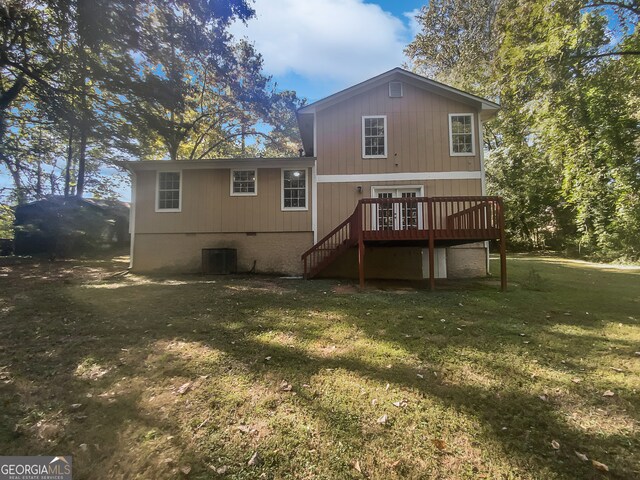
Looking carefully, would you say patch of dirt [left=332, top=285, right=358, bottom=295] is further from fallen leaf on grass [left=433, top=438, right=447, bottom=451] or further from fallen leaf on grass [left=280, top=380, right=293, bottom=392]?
fallen leaf on grass [left=433, top=438, right=447, bottom=451]

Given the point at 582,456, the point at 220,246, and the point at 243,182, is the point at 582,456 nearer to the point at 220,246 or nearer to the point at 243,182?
the point at 220,246

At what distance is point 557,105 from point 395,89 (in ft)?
27.5

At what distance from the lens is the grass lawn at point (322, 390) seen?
2.18 meters

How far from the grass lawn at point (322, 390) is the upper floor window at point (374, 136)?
615 cm

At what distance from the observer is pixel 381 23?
13758 millimetres

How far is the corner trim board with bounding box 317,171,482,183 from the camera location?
9883 millimetres

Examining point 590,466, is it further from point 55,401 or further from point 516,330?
point 55,401

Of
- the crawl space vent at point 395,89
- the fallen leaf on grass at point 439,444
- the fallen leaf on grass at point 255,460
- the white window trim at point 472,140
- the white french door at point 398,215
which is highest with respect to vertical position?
the crawl space vent at point 395,89

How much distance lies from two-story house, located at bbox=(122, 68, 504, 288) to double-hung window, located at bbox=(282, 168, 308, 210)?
34mm

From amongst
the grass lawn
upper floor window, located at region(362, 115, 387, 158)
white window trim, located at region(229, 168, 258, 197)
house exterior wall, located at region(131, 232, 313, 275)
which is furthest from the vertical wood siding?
the grass lawn

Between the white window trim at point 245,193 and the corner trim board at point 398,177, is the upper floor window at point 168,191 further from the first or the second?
the corner trim board at point 398,177

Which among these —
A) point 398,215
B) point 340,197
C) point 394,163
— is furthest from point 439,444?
point 394,163

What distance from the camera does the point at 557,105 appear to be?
527 inches

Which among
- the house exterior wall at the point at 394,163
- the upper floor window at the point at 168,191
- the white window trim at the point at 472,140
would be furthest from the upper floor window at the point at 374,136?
the upper floor window at the point at 168,191
